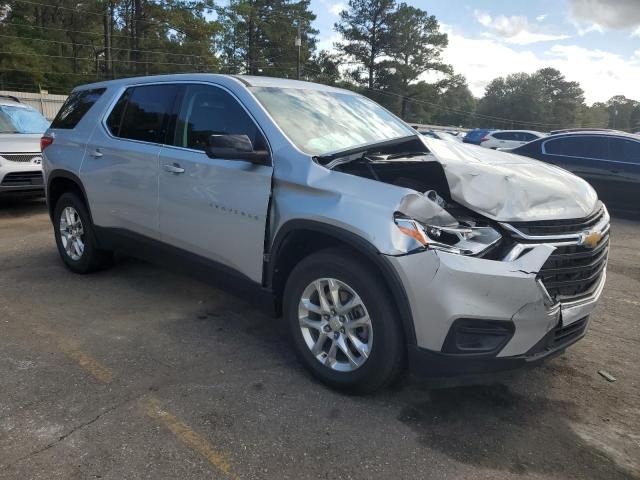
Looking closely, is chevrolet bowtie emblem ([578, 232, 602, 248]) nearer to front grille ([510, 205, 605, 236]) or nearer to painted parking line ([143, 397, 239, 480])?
front grille ([510, 205, 605, 236])

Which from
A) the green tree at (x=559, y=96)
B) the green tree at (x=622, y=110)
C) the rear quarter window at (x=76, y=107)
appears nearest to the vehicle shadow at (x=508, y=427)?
the rear quarter window at (x=76, y=107)

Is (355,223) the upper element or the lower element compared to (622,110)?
lower

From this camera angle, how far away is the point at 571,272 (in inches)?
109

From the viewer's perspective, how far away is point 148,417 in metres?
2.83

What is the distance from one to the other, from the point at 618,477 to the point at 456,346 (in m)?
0.94

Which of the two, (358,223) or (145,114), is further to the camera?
(145,114)

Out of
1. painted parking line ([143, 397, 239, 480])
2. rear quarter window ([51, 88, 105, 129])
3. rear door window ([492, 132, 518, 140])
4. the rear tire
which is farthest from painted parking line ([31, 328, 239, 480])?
rear door window ([492, 132, 518, 140])

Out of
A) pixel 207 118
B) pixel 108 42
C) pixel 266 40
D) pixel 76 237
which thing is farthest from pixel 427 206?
pixel 266 40

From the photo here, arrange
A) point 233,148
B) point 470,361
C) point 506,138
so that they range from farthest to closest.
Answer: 1. point 506,138
2. point 233,148
3. point 470,361

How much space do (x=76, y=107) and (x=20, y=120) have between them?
4.97 meters

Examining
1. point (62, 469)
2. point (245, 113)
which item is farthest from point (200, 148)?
point (62, 469)

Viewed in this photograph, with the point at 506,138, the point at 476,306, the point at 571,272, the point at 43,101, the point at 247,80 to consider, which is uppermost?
the point at 43,101

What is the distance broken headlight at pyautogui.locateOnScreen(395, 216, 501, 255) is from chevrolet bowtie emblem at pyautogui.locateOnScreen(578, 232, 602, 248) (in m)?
0.52

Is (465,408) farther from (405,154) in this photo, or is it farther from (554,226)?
(405,154)
